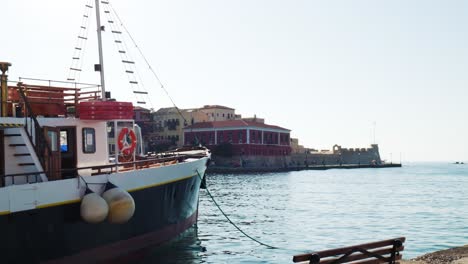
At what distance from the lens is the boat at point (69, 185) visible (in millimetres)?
14258

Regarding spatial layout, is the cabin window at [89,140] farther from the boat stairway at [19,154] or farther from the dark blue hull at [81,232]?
the boat stairway at [19,154]

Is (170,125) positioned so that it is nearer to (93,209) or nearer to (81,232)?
(81,232)

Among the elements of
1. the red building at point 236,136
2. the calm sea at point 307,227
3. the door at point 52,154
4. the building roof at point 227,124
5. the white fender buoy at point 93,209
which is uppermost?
the building roof at point 227,124

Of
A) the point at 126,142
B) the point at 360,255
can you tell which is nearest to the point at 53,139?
the point at 126,142

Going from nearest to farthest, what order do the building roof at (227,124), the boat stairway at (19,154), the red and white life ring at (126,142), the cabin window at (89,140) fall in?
the boat stairway at (19,154) < the cabin window at (89,140) < the red and white life ring at (126,142) < the building roof at (227,124)

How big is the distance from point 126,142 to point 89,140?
1.99 metres

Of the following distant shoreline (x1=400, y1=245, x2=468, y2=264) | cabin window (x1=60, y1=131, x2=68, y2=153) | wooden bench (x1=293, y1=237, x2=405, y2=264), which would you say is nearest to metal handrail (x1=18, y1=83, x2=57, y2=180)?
cabin window (x1=60, y1=131, x2=68, y2=153)

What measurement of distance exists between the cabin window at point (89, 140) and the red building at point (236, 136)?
9456cm

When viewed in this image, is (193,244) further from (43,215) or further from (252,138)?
(252,138)

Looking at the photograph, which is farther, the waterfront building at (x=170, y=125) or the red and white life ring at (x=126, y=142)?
the waterfront building at (x=170, y=125)

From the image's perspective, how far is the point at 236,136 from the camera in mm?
117375

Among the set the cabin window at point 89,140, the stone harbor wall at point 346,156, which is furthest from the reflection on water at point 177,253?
the stone harbor wall at point 346,156

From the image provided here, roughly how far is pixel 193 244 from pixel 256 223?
30.8ft

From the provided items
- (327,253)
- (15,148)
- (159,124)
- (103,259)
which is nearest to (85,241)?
(103,259)
